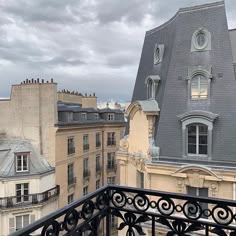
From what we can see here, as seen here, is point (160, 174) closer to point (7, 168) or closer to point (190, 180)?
point (190, 180)

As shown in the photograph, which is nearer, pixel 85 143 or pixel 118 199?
pixel 118 199

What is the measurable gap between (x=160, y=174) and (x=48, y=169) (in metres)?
10.1

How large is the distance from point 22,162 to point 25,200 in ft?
7.32

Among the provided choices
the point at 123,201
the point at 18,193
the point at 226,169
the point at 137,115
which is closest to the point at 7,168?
the point at 18,193

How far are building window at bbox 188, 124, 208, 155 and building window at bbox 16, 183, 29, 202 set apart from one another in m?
10.9

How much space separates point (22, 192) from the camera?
1609 centimetres

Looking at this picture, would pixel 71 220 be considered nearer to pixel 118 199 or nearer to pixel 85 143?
pixel 118 199

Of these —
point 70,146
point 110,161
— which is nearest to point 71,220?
point 70,146

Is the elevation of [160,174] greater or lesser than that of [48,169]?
greater

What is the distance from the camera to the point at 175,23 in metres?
10.4

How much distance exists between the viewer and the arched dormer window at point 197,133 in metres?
8.85

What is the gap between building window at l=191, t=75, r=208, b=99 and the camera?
923cm

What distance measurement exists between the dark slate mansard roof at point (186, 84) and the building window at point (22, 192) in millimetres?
9917

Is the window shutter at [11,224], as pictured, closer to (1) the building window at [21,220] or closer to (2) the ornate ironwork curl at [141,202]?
(1) the building window at [21,220]
